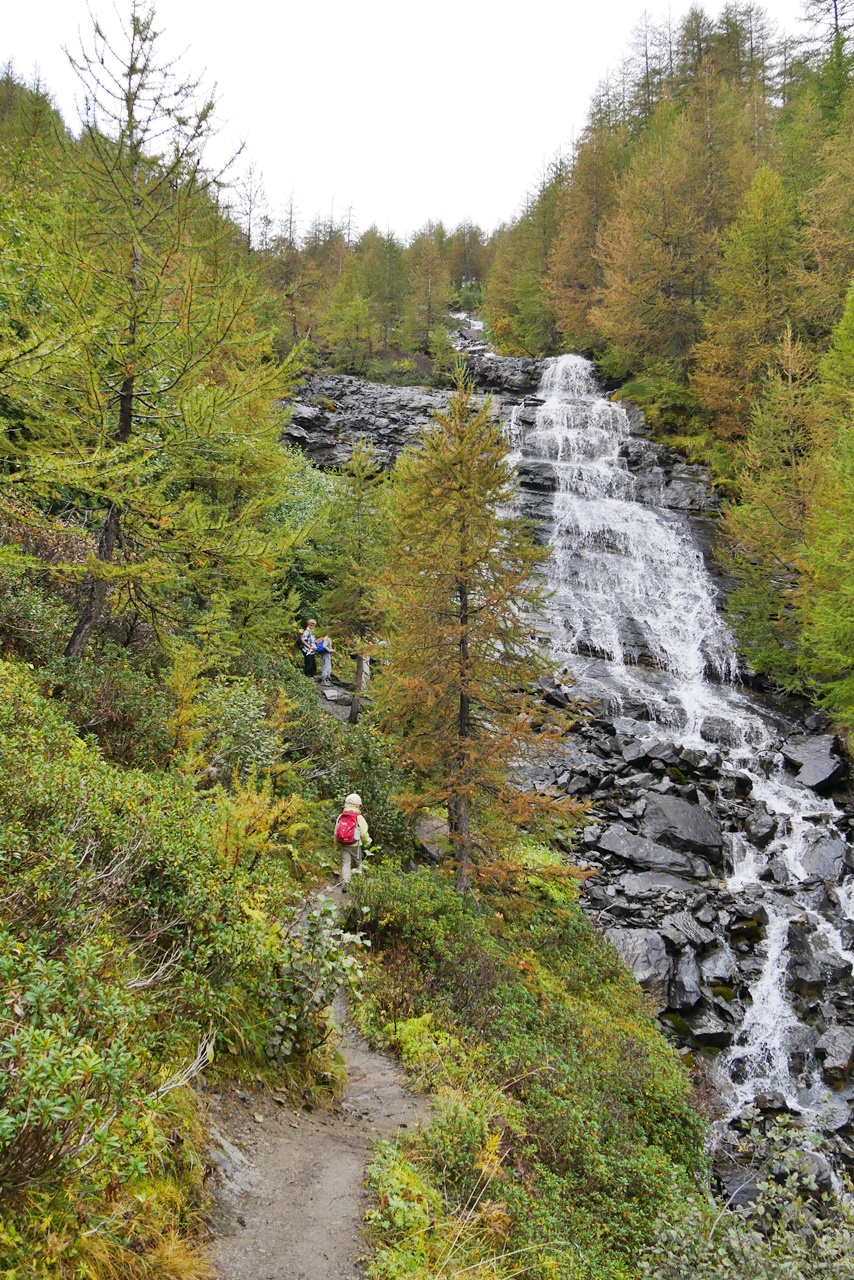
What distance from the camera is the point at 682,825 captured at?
14.9m

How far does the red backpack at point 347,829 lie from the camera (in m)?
9.45

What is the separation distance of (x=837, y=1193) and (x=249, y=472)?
14.2m

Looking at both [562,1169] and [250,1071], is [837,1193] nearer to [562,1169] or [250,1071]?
[562,1169]

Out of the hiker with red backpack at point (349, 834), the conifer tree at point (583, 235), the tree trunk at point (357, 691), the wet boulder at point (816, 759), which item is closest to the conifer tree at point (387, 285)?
the conifer tree at point (583, 235)

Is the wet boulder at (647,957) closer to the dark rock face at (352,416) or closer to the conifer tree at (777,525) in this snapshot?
the conifer tree at (777,525)

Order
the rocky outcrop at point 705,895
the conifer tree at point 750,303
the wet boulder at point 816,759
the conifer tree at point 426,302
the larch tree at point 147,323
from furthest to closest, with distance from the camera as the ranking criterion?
the conifer tree at point 426,302
the conifer tree at point 750,303
the wet boulder at point 816,759
the rocky outcrop at point 705,895
the larch tree at point 147,323

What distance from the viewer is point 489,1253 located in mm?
4473

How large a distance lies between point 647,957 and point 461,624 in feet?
22.3

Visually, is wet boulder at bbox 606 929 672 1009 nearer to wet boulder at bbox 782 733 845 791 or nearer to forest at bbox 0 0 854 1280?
forest at bbox 0 0 854 1280

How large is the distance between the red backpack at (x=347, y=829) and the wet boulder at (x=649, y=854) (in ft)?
23.5

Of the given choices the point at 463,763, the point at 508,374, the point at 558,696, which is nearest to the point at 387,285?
the point at 508,374

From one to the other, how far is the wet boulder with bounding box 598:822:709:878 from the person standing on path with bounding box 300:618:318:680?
847cm

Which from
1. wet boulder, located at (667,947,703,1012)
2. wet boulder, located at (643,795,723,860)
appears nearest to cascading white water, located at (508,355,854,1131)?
wet boulder, located at (643,795,723,860)

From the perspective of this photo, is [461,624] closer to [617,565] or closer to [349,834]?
[349,834]
